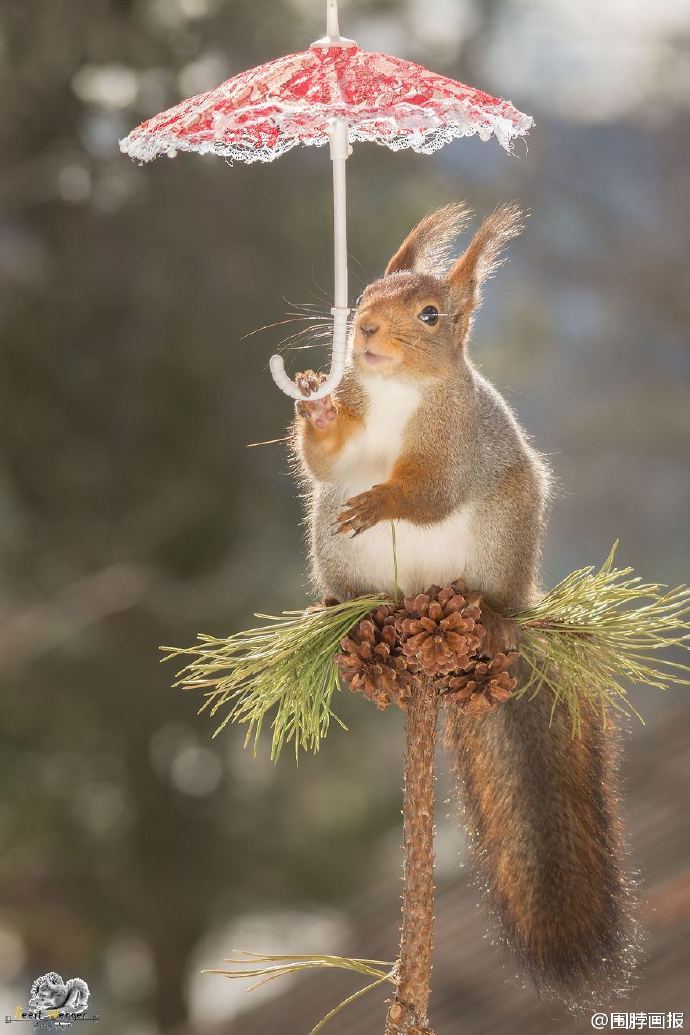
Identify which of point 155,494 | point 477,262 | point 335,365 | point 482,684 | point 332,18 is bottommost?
point 482,684

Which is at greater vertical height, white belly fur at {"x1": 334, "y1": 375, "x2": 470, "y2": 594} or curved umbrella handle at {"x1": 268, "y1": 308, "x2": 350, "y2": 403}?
curved umbrella handle at {"x1": 268, "y1": 308, "x2": 350, "y2": 403}

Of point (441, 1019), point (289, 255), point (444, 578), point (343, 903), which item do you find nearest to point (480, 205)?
point (289, 255)

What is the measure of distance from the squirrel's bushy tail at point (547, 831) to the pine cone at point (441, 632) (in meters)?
0.14

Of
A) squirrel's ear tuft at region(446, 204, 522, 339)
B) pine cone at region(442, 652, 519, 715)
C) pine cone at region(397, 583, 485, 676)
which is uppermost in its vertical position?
squirrel's ear tuft at region(446, 204, 522, 339)

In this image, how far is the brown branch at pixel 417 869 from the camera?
975 mm

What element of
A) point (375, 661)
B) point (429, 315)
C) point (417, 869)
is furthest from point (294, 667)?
point (429, 315)

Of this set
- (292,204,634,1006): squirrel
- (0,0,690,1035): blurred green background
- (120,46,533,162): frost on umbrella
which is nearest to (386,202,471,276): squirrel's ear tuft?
(292,204,634,1006): squirrel

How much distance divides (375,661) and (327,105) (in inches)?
15.7

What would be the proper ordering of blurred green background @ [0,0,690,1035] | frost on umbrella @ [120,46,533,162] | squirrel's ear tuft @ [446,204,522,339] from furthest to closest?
1. blurred green background @ [0,0,690,1035]
2. squirrel's ear tuft @ [446,204,522,339]
3. frost on umbrella @ [120,46,533,162]

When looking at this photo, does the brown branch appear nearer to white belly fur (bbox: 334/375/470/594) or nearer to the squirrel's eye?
white belly fur (bbox: 334/375/470/594)

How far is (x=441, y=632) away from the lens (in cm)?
94

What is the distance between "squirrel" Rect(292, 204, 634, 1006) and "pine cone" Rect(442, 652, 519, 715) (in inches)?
0.5

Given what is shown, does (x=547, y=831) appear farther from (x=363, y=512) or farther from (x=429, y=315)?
(x=429, y=315)

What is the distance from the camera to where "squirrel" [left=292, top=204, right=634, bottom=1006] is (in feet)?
3.17
